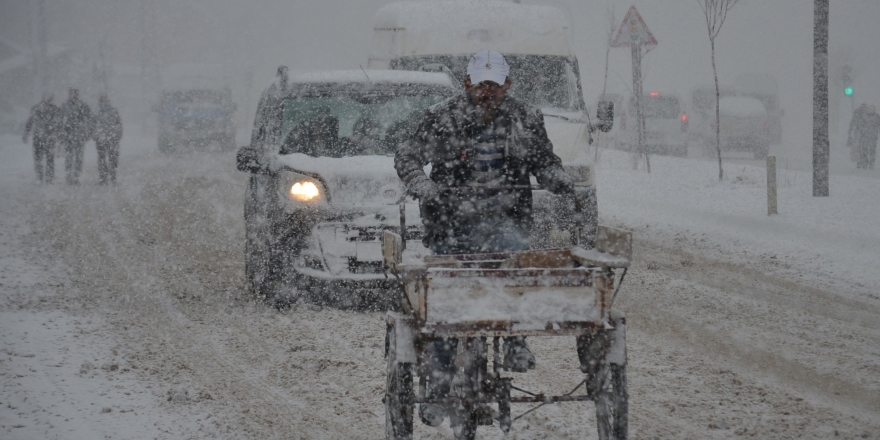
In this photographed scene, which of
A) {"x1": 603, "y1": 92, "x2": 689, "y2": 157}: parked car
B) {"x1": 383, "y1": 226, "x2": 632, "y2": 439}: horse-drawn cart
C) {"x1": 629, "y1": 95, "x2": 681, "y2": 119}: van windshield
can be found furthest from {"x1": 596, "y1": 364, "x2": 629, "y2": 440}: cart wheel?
{"x1": 629, "y1": 95, "x2": 681, "y2": 119}: van windshield

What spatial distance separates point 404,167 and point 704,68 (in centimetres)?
7824

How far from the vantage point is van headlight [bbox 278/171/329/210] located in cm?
682

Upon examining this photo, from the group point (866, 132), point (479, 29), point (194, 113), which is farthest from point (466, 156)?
point (194, 113)

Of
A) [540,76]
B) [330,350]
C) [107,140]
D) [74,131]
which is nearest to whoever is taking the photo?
[330,350]

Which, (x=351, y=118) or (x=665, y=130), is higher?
(x=665, y=130)

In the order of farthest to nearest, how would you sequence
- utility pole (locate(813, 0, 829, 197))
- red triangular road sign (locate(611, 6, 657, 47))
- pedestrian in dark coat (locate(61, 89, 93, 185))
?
pedestrian in dark coat (locate(61, 89, 93, 185))
red triangular road sign (locate(611, 6, 657, 47))
utility pole (locate(813, 0, 829, 197))

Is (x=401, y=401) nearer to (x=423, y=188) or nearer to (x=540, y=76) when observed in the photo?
(x=423, y=188)

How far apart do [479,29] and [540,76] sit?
110 cm

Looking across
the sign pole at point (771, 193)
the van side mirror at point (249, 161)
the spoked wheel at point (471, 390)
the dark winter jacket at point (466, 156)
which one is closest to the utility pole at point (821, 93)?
the sign pole at point (771, 193)

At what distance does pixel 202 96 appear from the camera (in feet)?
115

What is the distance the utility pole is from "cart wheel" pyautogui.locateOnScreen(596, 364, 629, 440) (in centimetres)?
1012

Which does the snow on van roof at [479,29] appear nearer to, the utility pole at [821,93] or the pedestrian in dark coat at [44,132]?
the utility pole at [821,93]

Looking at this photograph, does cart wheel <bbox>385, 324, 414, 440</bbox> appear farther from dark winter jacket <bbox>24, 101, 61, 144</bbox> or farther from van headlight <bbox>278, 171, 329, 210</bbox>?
dark winter jacket <bbox>24, 101, 61, 144</bbox>

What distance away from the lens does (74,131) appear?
63.6 ft
